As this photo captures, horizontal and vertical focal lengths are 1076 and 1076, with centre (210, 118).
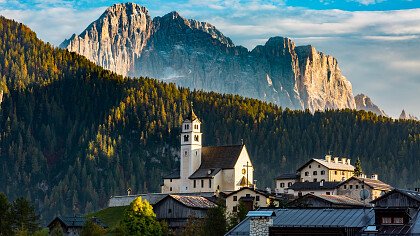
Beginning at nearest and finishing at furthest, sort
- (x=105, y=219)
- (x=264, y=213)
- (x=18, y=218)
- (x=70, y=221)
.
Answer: (x=264, y=213) → (x=18, y=218) → (x=70, y=221) → (x=105, y=219)

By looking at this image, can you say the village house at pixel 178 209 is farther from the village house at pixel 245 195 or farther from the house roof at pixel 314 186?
the house roof at pixel 314 186

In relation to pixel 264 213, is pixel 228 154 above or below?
above

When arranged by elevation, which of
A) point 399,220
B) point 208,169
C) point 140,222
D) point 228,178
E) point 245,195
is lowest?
point 399,220

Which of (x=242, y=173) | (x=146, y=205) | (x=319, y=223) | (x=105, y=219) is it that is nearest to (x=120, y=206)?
(x=105, y=219)

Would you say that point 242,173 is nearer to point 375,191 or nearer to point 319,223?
point 375,191

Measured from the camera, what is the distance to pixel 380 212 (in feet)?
250

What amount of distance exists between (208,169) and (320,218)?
112327 mm

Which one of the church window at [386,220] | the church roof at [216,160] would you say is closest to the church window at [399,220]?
the church window at [386,220]

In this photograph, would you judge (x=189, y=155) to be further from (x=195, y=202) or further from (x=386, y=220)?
(x=386, y=220)

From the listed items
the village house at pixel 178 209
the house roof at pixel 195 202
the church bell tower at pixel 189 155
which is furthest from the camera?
the church bell tower at pixel 189 155

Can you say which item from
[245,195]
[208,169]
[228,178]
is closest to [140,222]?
[245,195]

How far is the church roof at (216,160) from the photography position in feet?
620

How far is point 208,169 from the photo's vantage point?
191000 mm

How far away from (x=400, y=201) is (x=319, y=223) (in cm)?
2363
